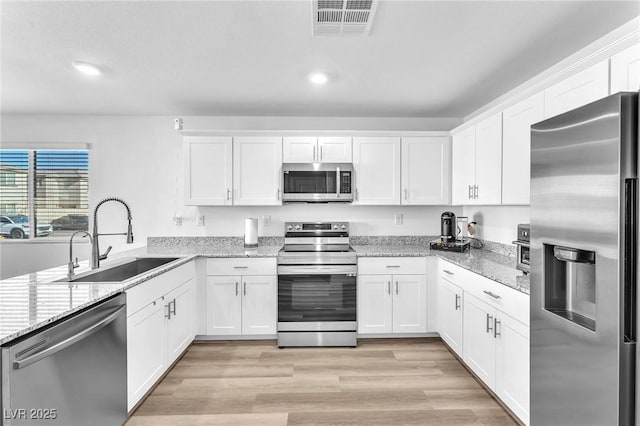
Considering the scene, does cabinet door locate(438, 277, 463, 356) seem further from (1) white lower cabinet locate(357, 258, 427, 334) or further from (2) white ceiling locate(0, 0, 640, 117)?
(2) white ceiling locate(0, 0, 640, 117)

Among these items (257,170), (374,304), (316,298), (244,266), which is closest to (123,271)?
(244,266)

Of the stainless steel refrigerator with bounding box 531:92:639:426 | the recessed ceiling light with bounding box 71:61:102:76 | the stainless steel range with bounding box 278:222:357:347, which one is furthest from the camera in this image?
the stainless steel range with bounding box 278:222:357:347

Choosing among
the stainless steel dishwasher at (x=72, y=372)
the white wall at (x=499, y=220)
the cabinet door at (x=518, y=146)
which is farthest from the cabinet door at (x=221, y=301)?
the white wall at (x=499, y=220)

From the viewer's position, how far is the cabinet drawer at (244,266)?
3.37 m

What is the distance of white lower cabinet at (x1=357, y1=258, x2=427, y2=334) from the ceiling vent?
82.5 inches

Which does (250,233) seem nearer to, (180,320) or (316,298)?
(316,298)

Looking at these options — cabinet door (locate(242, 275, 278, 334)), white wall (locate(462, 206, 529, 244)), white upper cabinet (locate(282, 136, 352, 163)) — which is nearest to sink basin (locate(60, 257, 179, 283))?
cabinet door (locate(242, 275, 278, 334))

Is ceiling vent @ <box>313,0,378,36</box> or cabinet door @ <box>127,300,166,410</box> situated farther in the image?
cabinet door @ <box>127,300,166,410</box>

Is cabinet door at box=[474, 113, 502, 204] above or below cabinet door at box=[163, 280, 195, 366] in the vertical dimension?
above

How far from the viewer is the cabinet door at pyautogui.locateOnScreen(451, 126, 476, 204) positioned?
320cm

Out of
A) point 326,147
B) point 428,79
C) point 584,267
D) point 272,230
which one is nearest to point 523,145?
point 428,79

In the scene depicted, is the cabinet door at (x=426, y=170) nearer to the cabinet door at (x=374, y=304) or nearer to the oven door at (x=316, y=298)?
the cabinet door at (x=374, y=304)

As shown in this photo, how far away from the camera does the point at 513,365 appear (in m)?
2.09

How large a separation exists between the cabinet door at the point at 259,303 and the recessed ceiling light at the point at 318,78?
6.09ft
